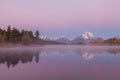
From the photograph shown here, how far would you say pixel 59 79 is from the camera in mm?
21906

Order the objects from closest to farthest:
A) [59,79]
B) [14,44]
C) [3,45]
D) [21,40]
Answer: [59,79] → [3,45] → [14,44] → [21,40]

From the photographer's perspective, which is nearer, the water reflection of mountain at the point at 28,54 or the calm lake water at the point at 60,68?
the calm lake water at the point at 60,68

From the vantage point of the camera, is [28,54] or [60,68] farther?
[28,54]

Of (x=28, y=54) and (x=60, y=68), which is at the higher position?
(x=28, y=54)

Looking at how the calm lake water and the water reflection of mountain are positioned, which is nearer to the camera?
the calm lake water

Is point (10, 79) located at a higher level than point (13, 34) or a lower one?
lower

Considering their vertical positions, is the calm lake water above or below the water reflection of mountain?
below

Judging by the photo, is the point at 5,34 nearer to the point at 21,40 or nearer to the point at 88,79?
the point at 21,40

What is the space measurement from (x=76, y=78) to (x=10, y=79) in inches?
237

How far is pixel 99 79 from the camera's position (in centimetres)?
2200

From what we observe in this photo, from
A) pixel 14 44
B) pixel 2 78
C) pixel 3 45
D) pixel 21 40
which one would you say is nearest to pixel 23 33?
pixel 21 40

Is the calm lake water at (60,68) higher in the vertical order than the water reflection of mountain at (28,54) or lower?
lower

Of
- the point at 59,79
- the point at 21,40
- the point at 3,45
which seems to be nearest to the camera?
the point at 59,79

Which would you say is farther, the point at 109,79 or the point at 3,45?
the point at 3,45
